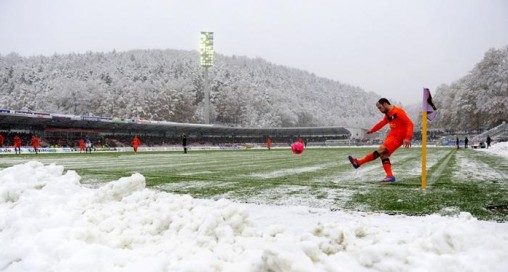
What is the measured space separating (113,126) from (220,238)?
190 ft

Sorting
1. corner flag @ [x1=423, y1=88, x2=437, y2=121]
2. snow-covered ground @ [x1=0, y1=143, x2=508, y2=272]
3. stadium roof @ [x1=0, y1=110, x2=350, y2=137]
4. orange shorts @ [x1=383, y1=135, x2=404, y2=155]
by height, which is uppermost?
stadium roof @ [x1=0, y1=110, x2=350, y2=137]

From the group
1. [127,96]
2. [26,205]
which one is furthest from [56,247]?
[127,96]

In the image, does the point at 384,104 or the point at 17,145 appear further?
the point at 17,145

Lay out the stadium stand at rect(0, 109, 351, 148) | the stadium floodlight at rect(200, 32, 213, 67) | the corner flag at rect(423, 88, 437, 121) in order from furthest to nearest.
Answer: the stadium floodlight at rect(200, 32, 213, 67), the stadium stand at rect(0, 109, 351, 148), the corner flag at rect(423, 88, 437, 121)

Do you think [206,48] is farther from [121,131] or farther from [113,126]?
[113,126]

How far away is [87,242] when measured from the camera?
12.7ft

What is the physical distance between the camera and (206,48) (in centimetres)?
7681

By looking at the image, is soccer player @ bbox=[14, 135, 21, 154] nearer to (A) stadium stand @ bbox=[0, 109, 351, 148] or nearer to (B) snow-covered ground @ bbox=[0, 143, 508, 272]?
(A) stadium stand @ bbox=[0, 109, 351, 148]

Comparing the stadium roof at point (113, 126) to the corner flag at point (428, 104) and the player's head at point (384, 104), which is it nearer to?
the player's head at point (384, 104)

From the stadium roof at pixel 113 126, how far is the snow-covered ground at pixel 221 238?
144ft

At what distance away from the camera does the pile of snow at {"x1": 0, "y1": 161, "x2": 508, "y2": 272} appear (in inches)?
112

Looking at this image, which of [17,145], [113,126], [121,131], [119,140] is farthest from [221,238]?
[121,131]

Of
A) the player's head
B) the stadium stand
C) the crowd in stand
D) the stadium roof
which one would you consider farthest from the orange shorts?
the stadium roof

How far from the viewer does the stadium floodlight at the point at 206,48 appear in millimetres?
76812
